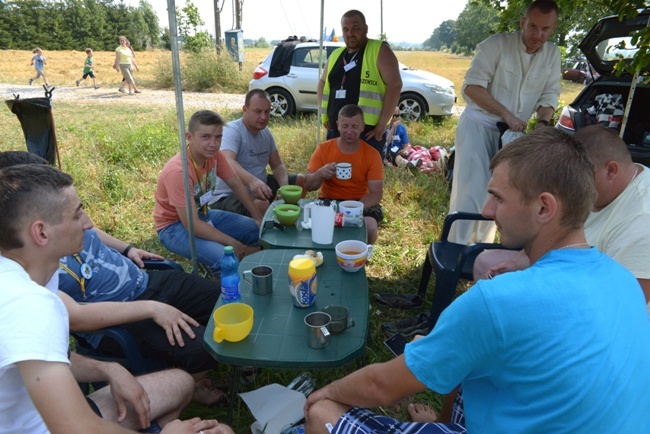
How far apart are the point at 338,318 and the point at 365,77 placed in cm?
256

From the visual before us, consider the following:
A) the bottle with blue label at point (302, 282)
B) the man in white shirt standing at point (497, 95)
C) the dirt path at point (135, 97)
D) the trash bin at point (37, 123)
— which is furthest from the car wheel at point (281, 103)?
the bottle with blue label at point (302, 282)

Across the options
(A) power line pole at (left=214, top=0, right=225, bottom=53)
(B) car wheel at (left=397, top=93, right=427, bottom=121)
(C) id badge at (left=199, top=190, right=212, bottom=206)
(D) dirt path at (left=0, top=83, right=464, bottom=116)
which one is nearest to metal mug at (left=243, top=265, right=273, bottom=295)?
(C) id badge at (left=199, top=190, right=212, bottom=206)

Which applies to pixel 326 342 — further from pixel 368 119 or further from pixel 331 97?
pixel 331 97

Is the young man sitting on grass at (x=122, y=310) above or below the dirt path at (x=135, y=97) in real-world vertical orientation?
below

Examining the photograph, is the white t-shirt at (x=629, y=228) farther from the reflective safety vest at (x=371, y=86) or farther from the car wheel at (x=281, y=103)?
the car wheel at (x=281, y=103)

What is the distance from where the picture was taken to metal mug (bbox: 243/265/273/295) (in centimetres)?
187

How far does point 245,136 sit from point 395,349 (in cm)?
196

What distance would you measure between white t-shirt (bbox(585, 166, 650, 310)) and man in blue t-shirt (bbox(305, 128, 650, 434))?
24.6 inches

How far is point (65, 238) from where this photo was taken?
130cm

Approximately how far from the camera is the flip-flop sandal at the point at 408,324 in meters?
2.66

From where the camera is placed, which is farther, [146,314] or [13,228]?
[146,314]

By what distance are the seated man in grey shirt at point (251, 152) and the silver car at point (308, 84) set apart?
501 cm

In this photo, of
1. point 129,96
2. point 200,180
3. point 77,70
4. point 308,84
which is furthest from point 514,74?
point 77,70

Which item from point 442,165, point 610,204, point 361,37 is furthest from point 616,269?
point 442,165
